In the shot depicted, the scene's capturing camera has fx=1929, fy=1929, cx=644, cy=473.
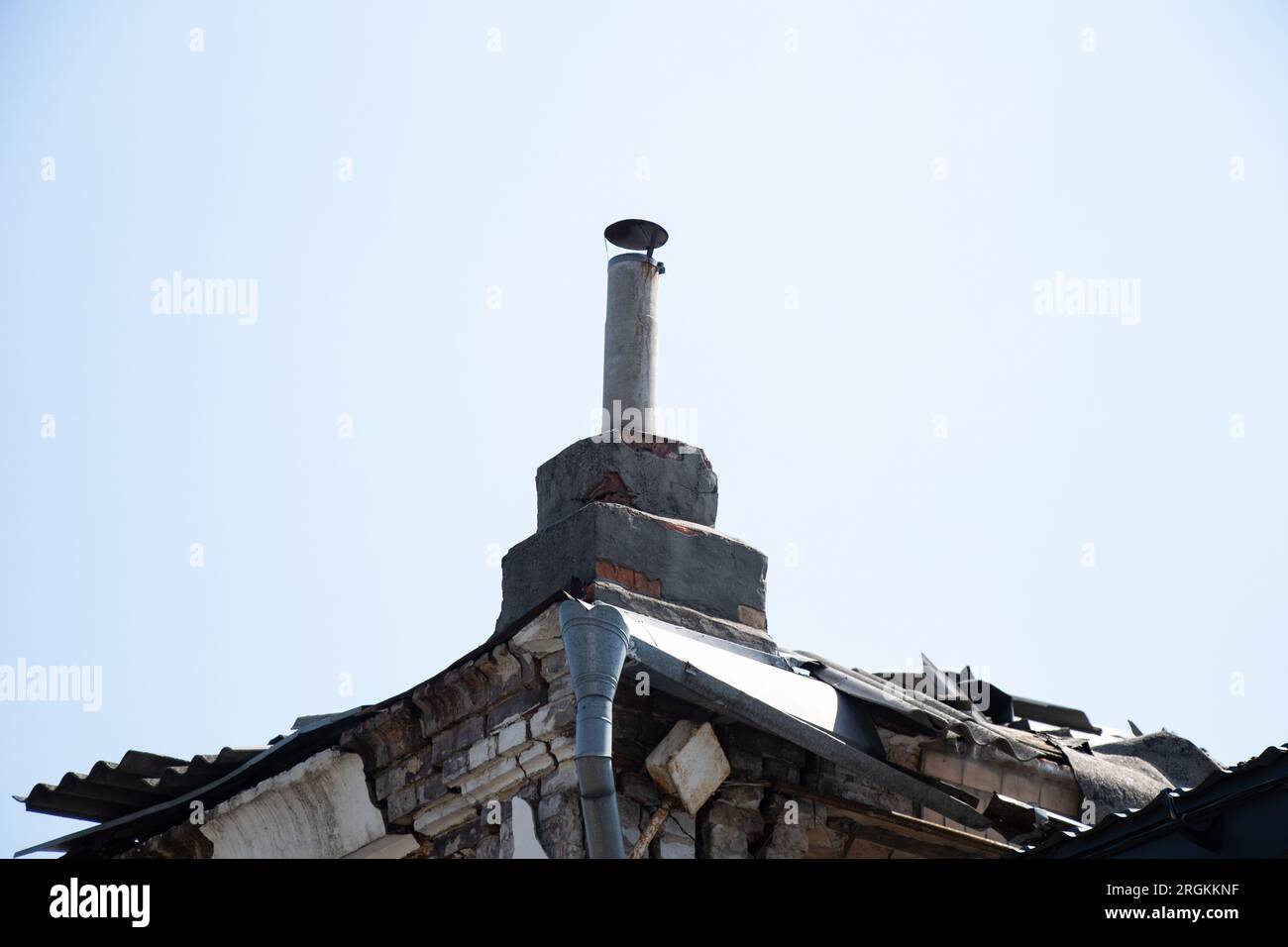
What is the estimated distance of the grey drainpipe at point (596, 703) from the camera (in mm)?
6465

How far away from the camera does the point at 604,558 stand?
25.0 feet

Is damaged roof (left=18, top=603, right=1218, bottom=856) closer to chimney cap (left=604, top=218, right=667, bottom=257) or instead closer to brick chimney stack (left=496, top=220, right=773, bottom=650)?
brick chimney stack (left=496, top=220, right=773, bottom=650)

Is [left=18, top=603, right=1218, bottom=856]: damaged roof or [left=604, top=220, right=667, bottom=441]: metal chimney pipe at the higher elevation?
[left=604, top=220, right=667, bottom=441]: metal chimney pipe

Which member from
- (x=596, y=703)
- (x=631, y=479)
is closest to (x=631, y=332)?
(x=631, y=479)

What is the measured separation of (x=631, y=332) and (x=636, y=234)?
0.56 m

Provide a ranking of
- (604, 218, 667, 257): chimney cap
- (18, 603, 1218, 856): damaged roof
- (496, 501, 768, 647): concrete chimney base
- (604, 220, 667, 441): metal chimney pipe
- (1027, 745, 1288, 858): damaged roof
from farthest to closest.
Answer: (604, 218, 667, 257): chimney cap
(604, 220, 667, 441): metal chimney pipe
(496, 501, 768, 647): concrete chimney base
(18, 603, 1218, 856): damaged roof
(1027, 745, 1288, 858): damaged roof

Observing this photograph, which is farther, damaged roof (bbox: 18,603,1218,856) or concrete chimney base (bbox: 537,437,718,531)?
concrete chimney base (bbox: 537,437,718,531)

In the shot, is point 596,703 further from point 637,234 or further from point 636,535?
point 637,234

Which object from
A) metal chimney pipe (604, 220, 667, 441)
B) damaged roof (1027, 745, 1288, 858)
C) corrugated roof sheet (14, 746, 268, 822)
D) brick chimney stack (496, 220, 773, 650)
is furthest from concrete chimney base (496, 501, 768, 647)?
damaged roof (1027, 745, 1288, 858)

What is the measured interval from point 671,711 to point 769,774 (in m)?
0.50

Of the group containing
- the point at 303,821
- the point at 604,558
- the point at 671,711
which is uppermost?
the point at 604,558

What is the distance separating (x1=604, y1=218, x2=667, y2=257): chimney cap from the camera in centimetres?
908
